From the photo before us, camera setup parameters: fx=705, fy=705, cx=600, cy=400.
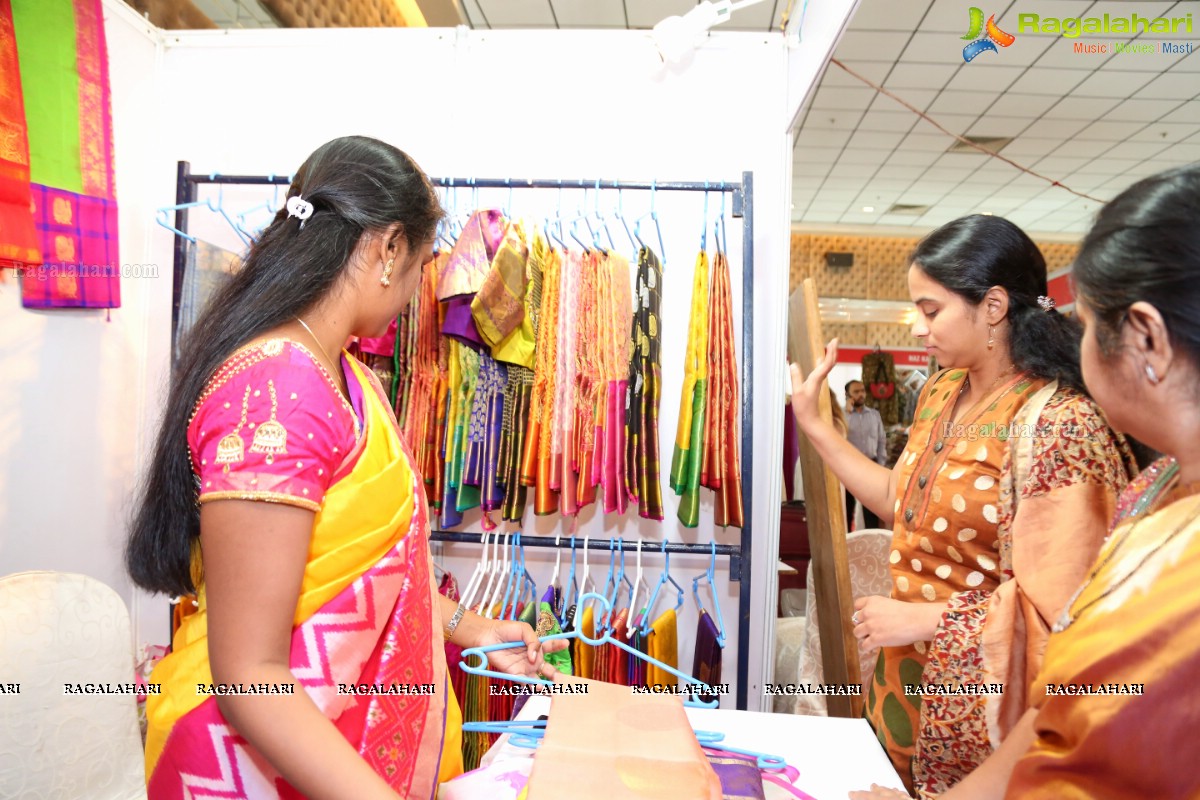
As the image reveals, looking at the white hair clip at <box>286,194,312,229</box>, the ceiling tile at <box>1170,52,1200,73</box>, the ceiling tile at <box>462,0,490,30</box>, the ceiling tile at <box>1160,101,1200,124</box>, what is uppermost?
the ceiling tile at <box>462,0,490,30</box>

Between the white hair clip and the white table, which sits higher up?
the white hair clip

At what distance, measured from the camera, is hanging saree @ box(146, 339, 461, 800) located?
0.85 meters

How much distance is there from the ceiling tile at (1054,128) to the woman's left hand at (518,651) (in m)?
6.22

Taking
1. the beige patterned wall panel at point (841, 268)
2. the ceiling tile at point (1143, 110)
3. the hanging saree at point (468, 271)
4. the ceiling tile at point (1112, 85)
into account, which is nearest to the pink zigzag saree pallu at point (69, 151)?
the hanging saree at point (468, 271)

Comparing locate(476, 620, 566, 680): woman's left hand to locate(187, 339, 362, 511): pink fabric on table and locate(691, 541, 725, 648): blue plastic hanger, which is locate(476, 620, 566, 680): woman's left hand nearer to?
locate(187, 339, 362, 511): pink fabric on table

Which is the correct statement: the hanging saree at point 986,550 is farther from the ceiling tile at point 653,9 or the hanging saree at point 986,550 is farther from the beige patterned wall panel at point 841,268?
the beige patterned wall panel at point 841,268

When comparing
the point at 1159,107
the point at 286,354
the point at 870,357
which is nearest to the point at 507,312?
the point at 286,354

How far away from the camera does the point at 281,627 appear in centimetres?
81

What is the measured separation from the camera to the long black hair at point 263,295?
956 millimetres

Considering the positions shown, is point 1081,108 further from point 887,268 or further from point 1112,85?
point 887,268

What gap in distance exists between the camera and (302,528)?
2.73ft

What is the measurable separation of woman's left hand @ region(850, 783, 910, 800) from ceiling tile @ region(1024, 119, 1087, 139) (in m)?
6.17

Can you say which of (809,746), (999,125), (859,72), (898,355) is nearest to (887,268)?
(898,355)

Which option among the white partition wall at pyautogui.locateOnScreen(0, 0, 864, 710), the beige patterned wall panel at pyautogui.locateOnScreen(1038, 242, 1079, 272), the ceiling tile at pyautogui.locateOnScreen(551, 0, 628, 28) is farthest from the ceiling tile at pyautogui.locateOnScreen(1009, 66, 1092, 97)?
the beige patterned wall panel at pyautogui.locateOnScreen(1038, 242, 1079, 272)
